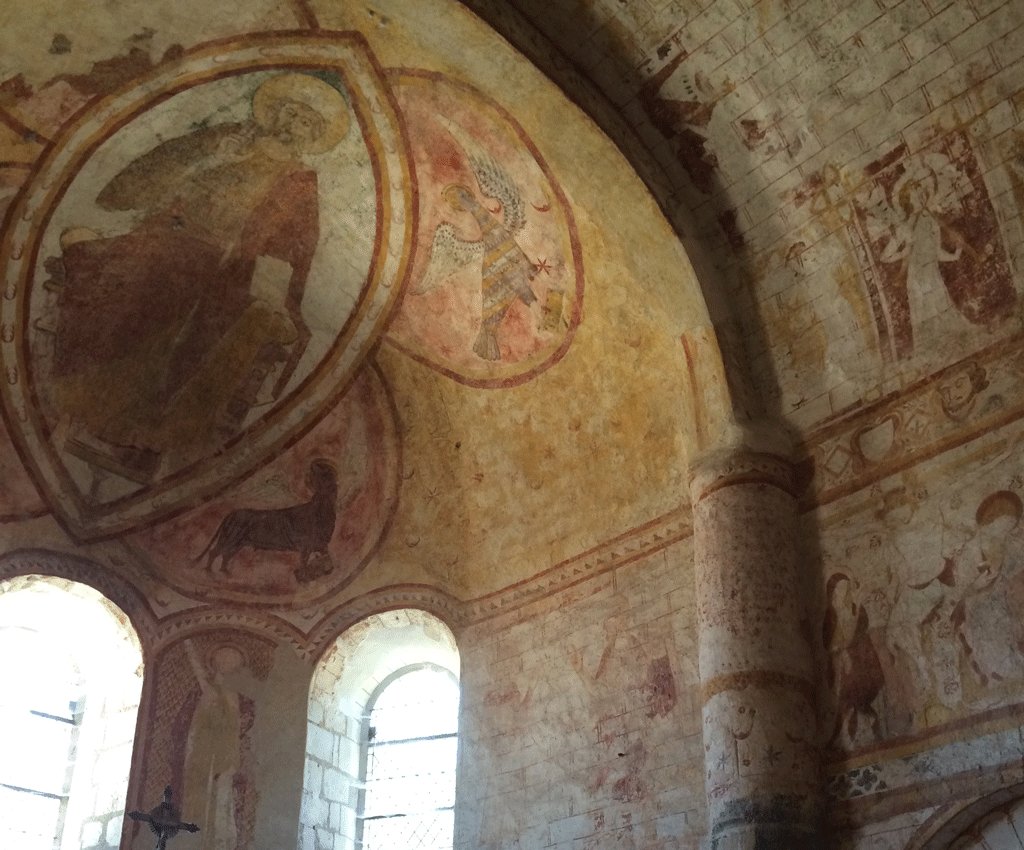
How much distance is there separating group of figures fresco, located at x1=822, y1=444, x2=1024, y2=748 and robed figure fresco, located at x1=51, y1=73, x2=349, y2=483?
532 centimetres

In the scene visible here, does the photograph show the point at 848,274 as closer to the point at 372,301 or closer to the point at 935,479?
the point at 935,479

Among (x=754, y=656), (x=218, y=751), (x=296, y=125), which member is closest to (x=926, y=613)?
(x=754, y=656)

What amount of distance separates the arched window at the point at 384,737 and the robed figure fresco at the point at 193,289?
7.74 feet

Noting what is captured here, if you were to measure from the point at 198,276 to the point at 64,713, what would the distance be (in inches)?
155

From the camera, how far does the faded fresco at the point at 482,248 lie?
988 centimetres

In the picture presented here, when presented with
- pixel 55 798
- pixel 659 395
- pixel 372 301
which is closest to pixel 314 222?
pixel 372 301

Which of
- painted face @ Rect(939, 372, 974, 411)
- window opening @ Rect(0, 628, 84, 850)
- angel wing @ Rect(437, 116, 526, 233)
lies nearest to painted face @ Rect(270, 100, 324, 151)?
angel wing @ Rect(437, 116, 526, 233)

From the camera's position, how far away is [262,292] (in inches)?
448

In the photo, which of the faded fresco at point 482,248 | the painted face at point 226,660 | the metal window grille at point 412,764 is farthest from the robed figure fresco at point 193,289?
the metal window grille at point 412,764

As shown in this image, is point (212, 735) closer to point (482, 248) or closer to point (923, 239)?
point (482, 248)

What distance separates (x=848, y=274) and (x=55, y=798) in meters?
7.57

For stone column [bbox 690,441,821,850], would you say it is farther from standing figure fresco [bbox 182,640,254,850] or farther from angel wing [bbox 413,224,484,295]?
standing figure fresco [bbox 182,640,254,850]

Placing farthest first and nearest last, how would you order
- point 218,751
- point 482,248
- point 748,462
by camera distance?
point 482,248 < point 218,751 < point 748,462

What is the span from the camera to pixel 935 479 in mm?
7969
